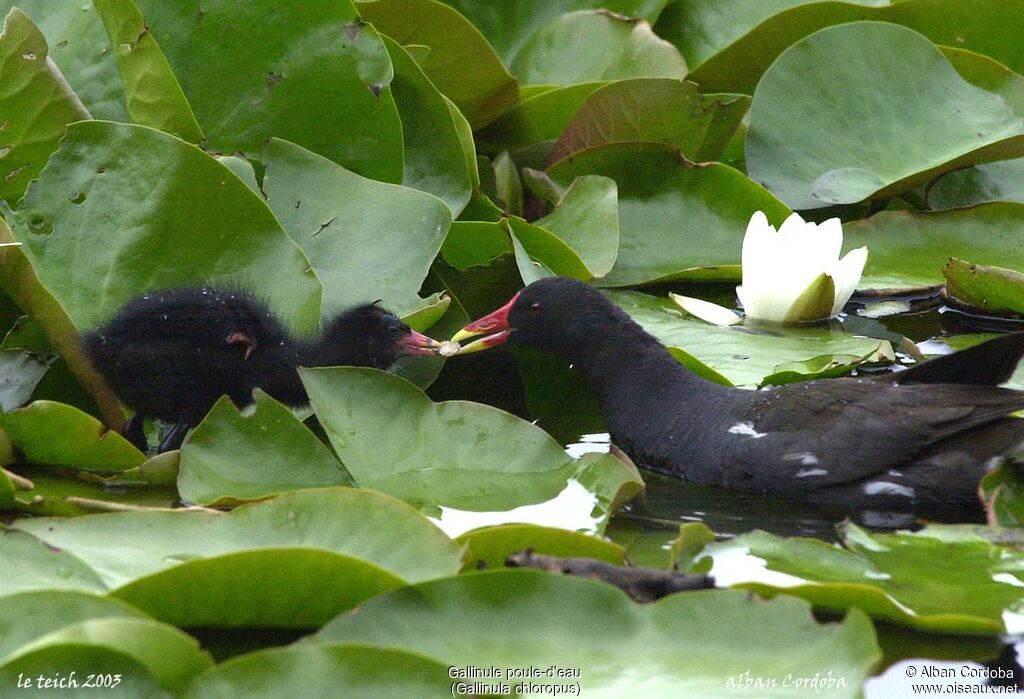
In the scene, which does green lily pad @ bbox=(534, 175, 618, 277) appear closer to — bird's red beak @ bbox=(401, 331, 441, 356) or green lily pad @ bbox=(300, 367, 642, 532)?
bird's red beak @ bbox=(401, 331, 441, 356)

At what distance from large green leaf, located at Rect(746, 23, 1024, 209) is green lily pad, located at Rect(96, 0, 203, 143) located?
197 cm

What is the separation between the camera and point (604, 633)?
89.4 inches

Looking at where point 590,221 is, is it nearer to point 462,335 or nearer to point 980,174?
point 462,335

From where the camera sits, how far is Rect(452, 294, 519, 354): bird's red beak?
151 inches

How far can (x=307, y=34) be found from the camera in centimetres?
387

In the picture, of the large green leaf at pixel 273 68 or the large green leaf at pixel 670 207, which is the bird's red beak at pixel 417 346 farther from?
the large green leaf at pixel 670 207

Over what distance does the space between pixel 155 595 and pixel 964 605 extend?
4.62 feet

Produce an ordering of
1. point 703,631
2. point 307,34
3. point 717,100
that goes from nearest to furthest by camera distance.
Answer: point 703,631
point 307,34
point 717,100

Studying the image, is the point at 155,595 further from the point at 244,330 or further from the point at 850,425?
the point at 850,425

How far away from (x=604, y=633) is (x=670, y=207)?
2.50 meters

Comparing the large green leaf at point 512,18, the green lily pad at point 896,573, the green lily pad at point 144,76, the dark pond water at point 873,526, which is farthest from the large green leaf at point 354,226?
the large green leaf at point 512,18

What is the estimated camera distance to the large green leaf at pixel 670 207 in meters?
4.49

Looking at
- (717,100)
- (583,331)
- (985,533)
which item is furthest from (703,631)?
(717,100)

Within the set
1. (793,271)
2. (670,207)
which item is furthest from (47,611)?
(670,207)
